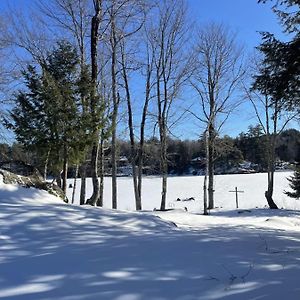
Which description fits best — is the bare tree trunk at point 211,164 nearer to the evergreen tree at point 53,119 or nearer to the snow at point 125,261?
the evergreen tree at point 53,119

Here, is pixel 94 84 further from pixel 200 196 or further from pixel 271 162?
pixel 200 196

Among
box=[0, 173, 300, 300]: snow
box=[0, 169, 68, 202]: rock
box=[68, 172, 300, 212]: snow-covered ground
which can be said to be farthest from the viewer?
box=[68, 172, 300, 212]: snow-covered ground

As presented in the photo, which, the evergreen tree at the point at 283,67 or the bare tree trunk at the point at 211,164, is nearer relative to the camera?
the evergreen tree at the point at 283,67

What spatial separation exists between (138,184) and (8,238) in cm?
1740

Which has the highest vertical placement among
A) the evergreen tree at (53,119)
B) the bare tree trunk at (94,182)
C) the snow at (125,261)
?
the evergreen tree at (53,119)

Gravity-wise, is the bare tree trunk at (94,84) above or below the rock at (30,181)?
above

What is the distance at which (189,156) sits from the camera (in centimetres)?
8144

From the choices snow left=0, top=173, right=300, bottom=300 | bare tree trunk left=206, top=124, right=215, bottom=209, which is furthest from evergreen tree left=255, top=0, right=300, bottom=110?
bare tree trunk left=206, top=124, right=215, bottom=209

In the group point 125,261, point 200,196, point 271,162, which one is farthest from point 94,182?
point 200,196

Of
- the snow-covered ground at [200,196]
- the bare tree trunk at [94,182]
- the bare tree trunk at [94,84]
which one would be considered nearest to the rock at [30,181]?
the bare tree trunk at [94,182]

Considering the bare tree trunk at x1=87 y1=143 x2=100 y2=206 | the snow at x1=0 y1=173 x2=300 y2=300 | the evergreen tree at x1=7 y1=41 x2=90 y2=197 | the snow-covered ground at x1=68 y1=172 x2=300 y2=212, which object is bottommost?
the snow-covered ground at x1=68 y1=172 x2=300 y2=212

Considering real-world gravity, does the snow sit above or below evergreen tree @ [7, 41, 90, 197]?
below

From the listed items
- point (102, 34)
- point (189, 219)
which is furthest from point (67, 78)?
point (189, 219)

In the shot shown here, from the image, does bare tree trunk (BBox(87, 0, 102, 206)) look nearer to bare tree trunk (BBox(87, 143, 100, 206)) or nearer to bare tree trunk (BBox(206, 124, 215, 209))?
bare tree trunk (BBox(87, 143, 100, 206))
